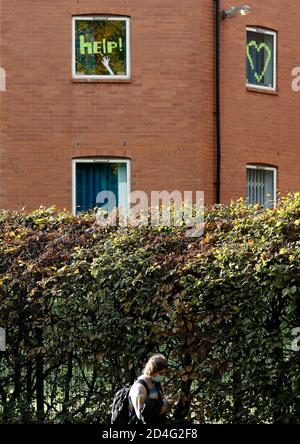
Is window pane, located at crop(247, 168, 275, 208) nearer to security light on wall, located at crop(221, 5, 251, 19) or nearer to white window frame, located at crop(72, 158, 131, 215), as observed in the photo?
white window frame, located at crop(72, 158, 131, 215)

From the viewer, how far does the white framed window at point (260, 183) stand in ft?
90.0

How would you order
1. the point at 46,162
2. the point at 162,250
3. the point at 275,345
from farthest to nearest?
the point at 46,162
the point at 162,250
the point at 275,345

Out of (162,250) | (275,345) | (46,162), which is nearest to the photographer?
(275,345)

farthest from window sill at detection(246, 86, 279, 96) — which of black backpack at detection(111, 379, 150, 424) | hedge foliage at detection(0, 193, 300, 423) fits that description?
black backpack at detection(111, 379, 150, 424)

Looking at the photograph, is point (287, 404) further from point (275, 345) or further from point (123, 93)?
point (123, 93)

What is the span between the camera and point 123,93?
25.9m

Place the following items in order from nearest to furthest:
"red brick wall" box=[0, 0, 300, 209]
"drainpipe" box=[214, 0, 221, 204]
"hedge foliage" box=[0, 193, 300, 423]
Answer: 1. "hedge foliage" box=[0, 193, 300, 423]
2. "red brick wall" box=[0, 0, 300, 209]
3. "drainpipe" box=[214, 0, 221, 204]

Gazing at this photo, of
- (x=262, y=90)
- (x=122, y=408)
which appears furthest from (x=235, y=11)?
(x=122, y=408)

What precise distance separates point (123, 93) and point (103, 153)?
4.49 feet

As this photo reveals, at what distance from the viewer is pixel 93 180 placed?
26.1 metres

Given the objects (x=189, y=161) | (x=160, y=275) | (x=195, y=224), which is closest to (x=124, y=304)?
(x=160, y=275)

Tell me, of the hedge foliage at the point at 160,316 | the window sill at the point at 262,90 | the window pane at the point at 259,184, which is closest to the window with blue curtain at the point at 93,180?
the window pane at the point at 259,184

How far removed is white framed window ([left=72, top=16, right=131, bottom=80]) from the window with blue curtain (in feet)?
6.48

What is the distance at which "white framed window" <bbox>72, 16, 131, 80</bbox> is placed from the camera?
1026 inches
